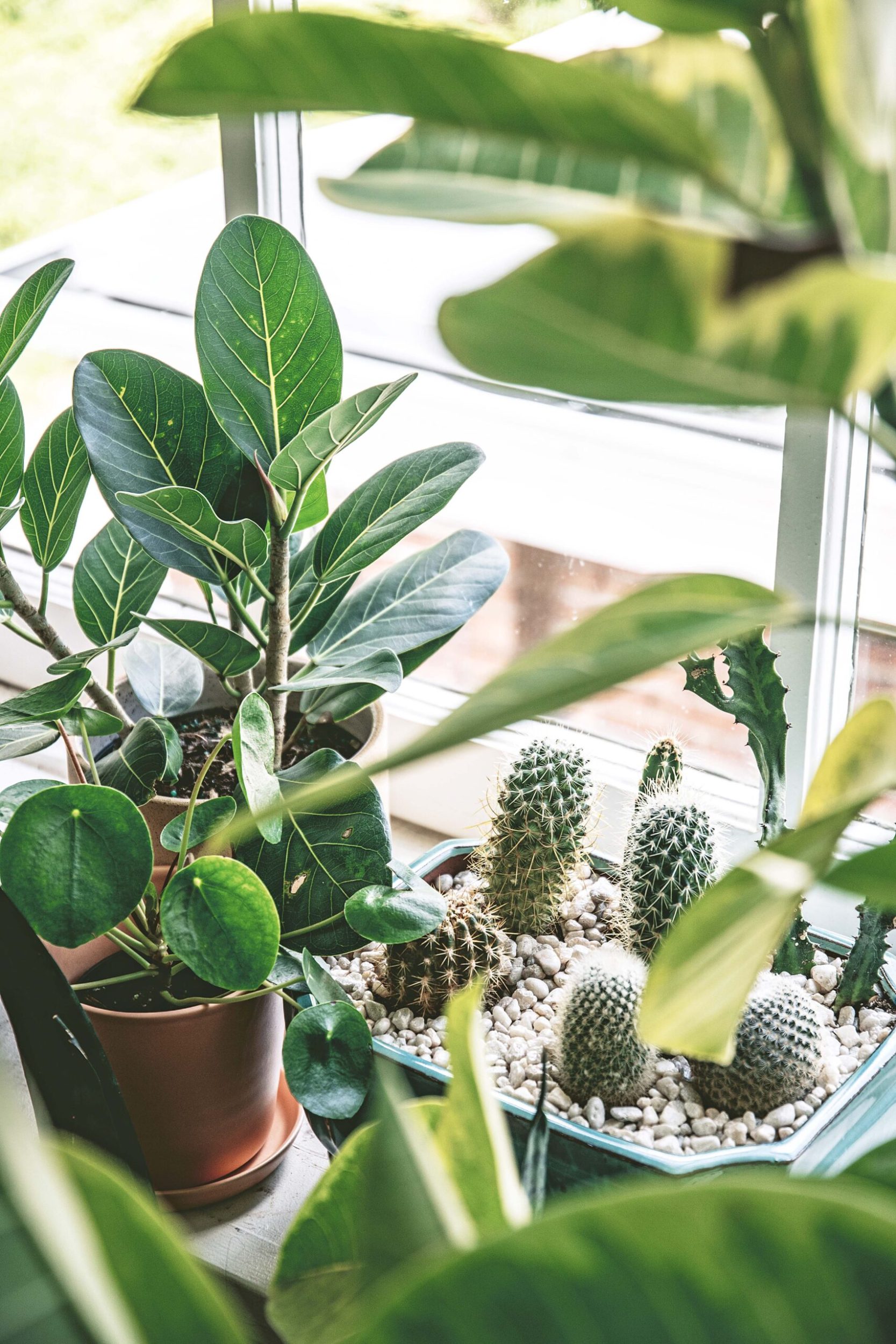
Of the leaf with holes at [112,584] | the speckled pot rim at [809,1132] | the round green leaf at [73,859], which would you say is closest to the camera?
the round green leaf at [73,859]

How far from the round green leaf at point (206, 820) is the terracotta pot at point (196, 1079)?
0.11m

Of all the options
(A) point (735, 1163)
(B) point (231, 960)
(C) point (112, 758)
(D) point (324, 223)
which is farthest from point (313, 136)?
(A) point (735, 1163)

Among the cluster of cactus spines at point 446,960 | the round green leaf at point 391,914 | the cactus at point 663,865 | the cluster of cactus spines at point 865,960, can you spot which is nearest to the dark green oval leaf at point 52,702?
the round green leaf at point 391,914

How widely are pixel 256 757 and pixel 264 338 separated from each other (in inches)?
11.1

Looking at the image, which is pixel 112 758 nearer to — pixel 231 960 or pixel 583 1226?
pixel 231 960

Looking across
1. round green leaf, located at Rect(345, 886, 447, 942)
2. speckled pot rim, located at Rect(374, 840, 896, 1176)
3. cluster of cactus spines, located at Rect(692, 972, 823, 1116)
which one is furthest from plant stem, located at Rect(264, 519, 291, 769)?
cluster of cactus spines, located at Rect(692, 972, 823, 1116)

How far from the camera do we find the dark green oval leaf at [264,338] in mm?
770

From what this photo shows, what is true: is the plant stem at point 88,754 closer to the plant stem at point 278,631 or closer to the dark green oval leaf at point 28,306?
the plant stem at point 278,631

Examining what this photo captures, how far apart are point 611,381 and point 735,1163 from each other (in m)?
0.62

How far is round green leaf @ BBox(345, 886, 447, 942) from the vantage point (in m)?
0.75

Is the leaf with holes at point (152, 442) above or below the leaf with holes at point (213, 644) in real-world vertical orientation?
above

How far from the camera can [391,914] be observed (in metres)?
0.76

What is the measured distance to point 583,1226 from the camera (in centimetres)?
18

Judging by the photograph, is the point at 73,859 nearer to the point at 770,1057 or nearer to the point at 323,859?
the point at 323,859
